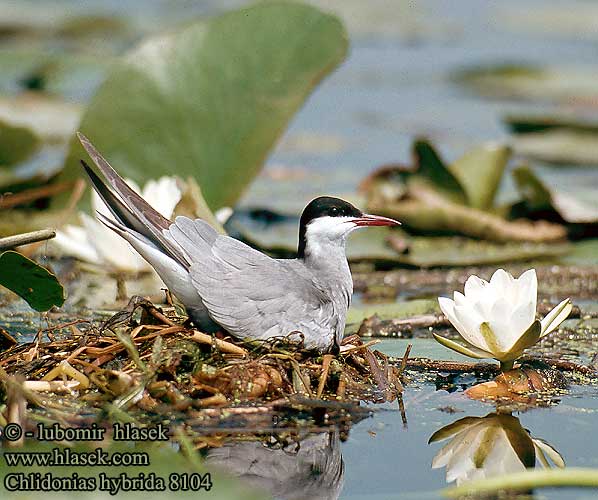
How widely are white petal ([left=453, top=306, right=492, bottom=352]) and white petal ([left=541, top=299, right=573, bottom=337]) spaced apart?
0.24 meters

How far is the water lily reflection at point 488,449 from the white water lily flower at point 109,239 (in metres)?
2.38

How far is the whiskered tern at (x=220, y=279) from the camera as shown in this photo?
14.1 feet

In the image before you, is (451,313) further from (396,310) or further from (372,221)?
(396,310)

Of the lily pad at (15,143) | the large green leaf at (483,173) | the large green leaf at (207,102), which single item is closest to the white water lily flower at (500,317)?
the large green leaf at (207,102)

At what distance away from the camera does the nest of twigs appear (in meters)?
3.89

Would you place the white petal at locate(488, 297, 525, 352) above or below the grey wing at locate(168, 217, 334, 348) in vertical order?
below

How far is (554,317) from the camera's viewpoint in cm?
439

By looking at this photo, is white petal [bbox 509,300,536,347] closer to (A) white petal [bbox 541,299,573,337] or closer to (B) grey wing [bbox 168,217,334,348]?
(A) white petal [bbox 541,299,573,337]

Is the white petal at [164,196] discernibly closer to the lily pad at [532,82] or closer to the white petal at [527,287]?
the white petal at [527,287]

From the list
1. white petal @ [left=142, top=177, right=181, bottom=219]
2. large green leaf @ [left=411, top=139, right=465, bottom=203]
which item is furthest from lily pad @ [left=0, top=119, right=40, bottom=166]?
large green leaf @ [left=411, top=139, right=465, bottom=203]

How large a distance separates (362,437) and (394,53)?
35.8 ft

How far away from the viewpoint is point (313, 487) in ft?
11.3

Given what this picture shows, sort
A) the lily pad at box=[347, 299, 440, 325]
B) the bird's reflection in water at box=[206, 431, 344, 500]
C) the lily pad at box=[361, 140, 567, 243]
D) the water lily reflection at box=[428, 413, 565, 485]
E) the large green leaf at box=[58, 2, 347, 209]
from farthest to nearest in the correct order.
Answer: the lily pad at box=[361, 140, 567, 243]
the large green leaf at box=[58, 2, 347, 209]
the lily pad at box=[347, 299, 440, 325]
the water lily reflection at box=[428, 413, 565, 485]
the bird's reflection in water at box=[206, 431, 344, 500]

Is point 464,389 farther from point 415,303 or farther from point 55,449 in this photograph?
point 55,449
